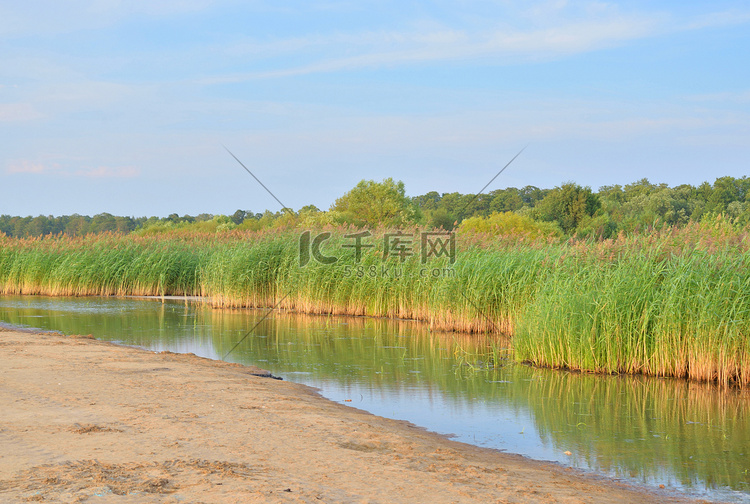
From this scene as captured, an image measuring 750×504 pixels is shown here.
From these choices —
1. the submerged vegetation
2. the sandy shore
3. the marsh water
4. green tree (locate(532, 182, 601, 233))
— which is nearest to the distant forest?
green tree (locate(532, 182, 601, 233))

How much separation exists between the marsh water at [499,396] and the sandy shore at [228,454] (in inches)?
23.0

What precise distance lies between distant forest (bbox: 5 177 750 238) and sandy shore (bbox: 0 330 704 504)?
20358mm

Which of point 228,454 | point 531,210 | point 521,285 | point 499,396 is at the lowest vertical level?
point 499,396

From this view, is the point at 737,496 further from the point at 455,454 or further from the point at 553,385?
the point at 553,385

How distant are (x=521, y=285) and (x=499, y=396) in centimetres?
441

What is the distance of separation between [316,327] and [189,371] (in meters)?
5.87

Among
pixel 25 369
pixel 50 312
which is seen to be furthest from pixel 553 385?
pixel 50 312

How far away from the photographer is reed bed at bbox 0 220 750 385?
8.33 metres

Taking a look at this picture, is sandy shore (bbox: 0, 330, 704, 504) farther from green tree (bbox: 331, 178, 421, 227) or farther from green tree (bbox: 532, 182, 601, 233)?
green tree (bbox: 331, 178, 421, 227)

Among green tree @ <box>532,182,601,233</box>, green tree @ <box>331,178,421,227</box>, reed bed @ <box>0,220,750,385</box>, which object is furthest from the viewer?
green tree @ <box>331,178,421,227</box>

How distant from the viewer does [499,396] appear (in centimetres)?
756

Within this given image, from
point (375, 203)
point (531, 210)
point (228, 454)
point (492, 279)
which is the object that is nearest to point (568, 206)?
point (531, 210)

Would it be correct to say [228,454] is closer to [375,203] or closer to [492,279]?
[492,279]

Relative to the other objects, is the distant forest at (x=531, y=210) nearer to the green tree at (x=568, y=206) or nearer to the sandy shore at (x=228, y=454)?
the green tree at (x=568, y=206)
